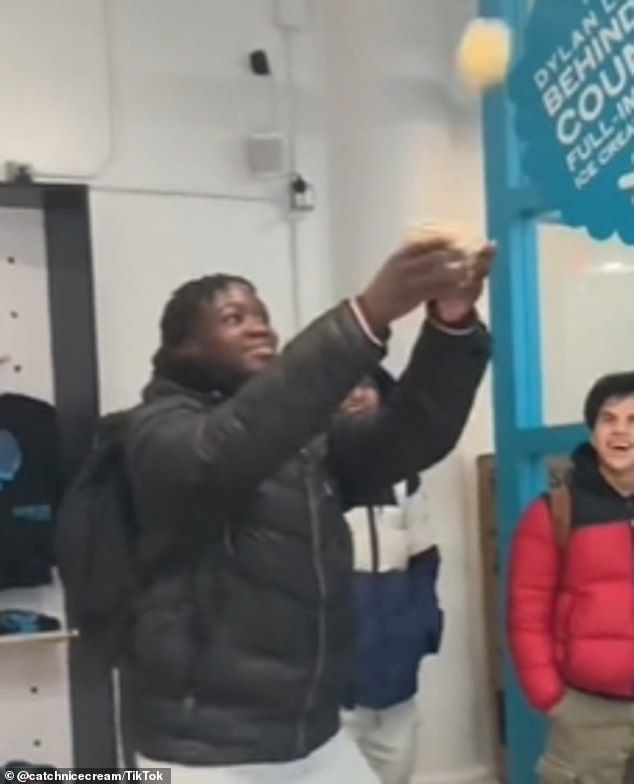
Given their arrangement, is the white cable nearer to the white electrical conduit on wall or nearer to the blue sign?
the white electrical conduit on wall

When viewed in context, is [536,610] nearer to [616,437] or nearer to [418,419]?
[616,437]

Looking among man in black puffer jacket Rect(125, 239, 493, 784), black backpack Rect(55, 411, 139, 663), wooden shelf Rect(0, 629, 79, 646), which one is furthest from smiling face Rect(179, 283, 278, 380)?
wooden shelf Rect(0, 629, 79, 646)

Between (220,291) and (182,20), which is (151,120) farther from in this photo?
(220,291)

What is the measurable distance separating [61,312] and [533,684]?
5.63 feet

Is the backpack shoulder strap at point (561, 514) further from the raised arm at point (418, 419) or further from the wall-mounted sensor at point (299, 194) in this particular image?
the wall-mounted sensor at point (299, 194)

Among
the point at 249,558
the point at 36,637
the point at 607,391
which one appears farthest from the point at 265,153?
the point at 249,558

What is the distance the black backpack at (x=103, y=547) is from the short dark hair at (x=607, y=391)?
4.51 feet

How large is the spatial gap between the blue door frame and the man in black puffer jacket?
1474mm

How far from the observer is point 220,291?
1.88m

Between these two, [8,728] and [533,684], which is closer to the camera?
[533,684]

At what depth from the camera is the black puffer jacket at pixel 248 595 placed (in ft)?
5.52

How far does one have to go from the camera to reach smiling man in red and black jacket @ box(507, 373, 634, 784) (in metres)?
2.79

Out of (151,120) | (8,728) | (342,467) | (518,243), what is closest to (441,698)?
(8,728)

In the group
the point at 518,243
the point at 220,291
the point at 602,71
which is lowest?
the point at 220,291
